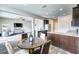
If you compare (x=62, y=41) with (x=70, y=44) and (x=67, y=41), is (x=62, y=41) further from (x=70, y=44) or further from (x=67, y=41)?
(x=70, y=44)

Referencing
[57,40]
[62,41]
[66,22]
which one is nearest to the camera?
[62,41]

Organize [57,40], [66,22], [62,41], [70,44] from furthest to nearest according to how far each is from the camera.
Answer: [66,22] < [57,40] < [62,41] < [70,44]

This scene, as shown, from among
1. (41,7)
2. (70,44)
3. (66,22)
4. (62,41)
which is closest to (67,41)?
(70,44)

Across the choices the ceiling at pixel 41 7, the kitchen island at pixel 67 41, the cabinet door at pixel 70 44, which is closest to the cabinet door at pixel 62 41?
the kitchen island at pixel 67 41

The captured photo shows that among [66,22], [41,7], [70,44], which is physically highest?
[41,7]

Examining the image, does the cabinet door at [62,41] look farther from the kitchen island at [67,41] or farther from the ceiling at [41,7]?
the ceiling at [41,7]

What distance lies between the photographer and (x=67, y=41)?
349 centimetres

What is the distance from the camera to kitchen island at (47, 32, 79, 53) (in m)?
3.09

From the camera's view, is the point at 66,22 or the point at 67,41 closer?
the point at 67,41

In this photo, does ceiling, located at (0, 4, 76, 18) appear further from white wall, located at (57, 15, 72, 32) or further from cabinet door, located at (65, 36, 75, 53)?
cabinet door, located at (65, 36, 75, 53)

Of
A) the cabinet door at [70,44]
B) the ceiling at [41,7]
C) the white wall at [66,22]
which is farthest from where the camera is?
the white wall at [66,22]

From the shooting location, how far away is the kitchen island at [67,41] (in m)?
3.09
